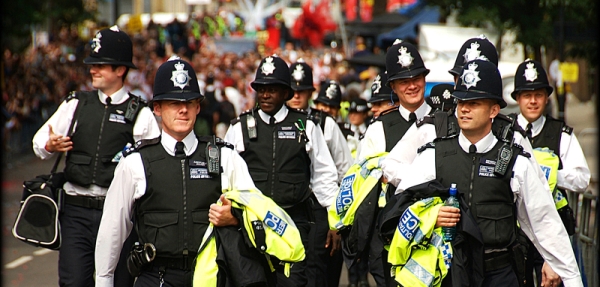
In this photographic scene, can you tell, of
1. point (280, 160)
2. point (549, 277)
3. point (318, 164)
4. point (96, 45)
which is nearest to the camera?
point (549, 277)

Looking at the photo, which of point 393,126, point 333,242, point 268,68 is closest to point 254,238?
point 393,126

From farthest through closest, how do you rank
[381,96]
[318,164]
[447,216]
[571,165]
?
[381,96] → [318,164] → [571,165] → [447,216]

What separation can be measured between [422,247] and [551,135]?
3.01 metres

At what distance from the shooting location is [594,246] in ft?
31.5

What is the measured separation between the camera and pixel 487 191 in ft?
19.1

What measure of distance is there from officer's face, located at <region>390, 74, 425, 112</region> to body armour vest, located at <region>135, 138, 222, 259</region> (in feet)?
8.28

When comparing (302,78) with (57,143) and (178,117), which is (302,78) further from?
(178,117)

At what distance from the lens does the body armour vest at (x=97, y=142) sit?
7.73 meters

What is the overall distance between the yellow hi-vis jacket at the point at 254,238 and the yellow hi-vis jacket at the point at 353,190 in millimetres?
1316

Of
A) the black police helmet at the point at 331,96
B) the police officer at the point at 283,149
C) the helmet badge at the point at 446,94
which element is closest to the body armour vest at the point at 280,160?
the police officer at the point at 283,149

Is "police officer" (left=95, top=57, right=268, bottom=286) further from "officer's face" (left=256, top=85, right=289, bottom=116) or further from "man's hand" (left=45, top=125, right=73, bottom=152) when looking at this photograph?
"officer's face" (left=256, top=85, right=289, bottom=116)

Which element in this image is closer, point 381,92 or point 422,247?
point 422,247

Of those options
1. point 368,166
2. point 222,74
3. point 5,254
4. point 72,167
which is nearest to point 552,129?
point 368,166

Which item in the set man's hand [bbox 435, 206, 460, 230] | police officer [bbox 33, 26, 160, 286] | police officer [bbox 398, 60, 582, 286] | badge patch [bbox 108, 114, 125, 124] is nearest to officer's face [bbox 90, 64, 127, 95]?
police officer [bbox 33, 26, 160, 286]
